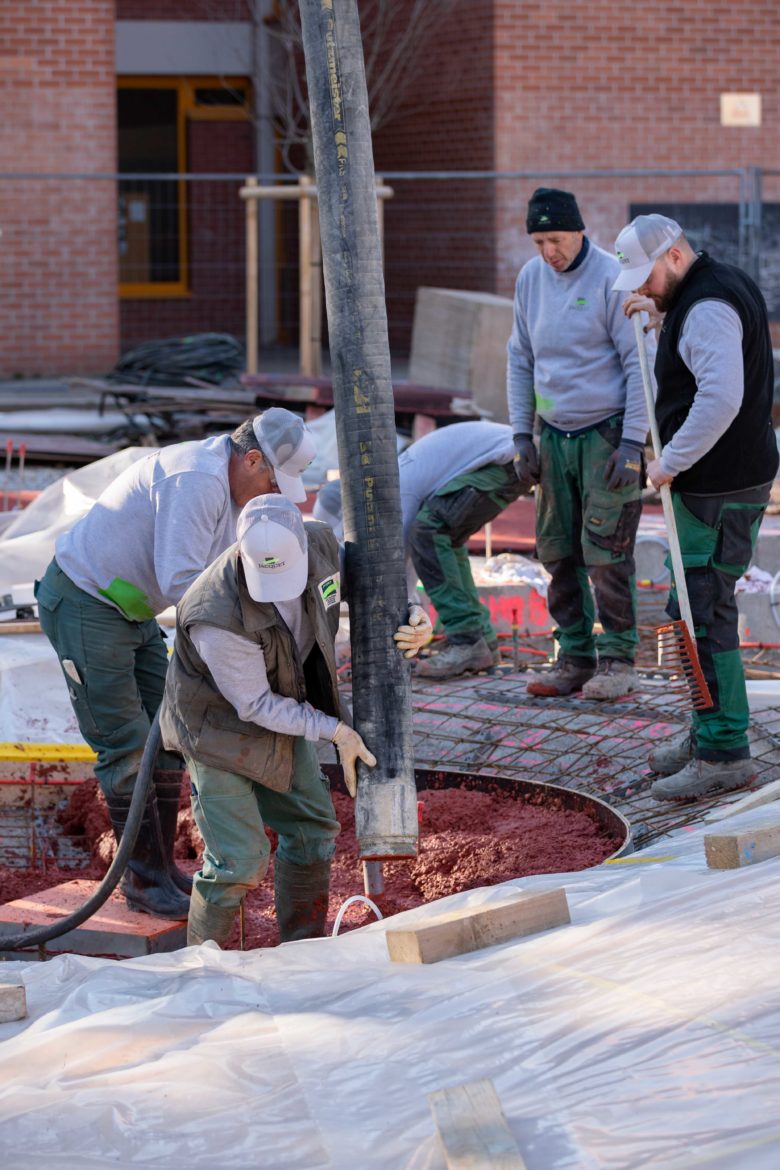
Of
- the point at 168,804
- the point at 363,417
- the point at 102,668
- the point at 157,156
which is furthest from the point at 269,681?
the point at 157,156

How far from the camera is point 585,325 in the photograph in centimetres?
610

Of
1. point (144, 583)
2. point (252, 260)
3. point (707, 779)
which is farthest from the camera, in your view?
point (252, 260)

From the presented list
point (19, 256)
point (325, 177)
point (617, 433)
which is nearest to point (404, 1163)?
point (325, 177)

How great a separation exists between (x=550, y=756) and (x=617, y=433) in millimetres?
1301

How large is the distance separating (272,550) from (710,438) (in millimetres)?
1806

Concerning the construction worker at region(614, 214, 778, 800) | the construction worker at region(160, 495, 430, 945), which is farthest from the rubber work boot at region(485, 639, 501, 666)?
the construction worker at region(160, 495, 430, 945)

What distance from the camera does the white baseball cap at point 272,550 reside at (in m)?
3.78

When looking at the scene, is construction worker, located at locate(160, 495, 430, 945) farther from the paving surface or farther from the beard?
the beard

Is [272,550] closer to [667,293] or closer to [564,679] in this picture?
[667,293]

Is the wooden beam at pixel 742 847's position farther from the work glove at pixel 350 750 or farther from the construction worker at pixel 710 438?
the construction worker at pixel 710 438

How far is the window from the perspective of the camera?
1948 cm

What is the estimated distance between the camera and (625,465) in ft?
19.5

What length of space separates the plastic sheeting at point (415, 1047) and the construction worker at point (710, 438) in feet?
5.24

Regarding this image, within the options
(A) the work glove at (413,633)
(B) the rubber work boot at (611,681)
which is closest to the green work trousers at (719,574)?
(B) the rubber work boot at (611,681)
